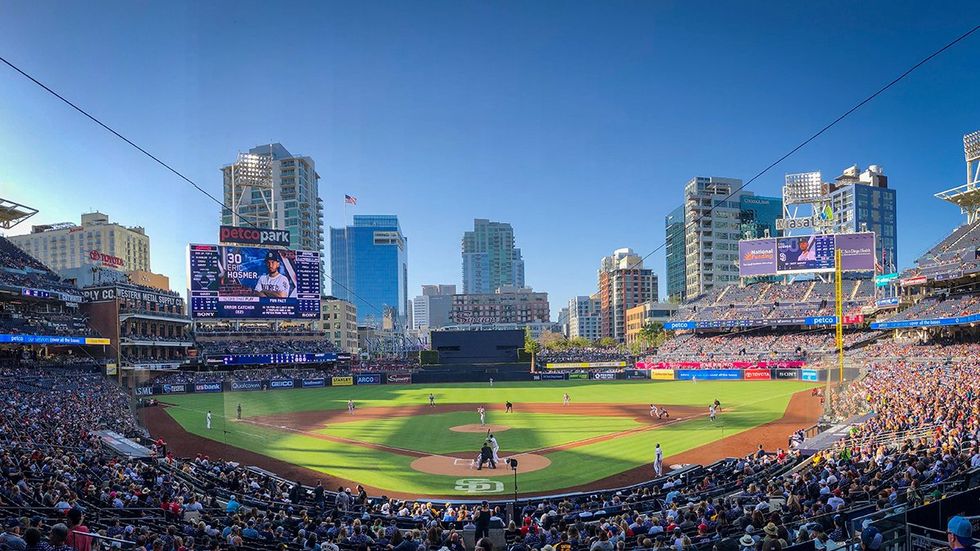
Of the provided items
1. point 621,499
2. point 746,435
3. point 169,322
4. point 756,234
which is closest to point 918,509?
point 621,499

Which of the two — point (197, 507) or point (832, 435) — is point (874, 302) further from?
point (197, 507)

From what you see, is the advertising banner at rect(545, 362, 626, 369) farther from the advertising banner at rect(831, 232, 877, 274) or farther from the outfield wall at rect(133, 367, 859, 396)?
the advertising banner at rect(831, 232, 877, 274)

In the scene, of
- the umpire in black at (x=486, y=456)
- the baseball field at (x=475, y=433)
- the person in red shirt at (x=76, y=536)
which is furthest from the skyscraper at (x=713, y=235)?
A: the person in red shirt at (x=76, y=536)

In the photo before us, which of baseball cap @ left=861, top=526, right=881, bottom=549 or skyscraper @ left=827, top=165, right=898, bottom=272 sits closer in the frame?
baseball cap @ left=861, top=526, right=881, bottom=549

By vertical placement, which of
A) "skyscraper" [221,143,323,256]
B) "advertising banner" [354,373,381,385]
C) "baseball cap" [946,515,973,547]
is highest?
"skyscraper" [221,143,323,256]

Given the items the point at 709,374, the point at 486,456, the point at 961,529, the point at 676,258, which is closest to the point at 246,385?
the point at 486,456

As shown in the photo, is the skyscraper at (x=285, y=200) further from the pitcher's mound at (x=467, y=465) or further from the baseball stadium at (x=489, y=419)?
the pitcher's mound at (x=467, y=465)

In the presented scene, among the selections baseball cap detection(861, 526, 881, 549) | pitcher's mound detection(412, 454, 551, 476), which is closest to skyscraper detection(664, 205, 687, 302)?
pitcher's mound detection(412, 454, 551, 476)
